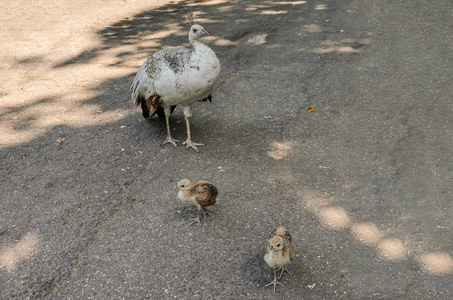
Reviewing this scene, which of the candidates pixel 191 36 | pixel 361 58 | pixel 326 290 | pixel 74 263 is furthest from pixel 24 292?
pixel 361 58

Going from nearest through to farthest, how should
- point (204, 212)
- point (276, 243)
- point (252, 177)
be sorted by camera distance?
point (276, 243) < point (204, 212) < point (252, 177)

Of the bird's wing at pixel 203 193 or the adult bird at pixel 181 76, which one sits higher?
the adult bird at pixel 181 76

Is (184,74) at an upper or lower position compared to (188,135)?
upper

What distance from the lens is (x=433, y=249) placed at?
3975 millimetres

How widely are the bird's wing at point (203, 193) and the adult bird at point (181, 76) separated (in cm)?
126

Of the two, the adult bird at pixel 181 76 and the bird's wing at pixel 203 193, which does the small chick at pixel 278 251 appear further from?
the adult bird at pixel 181 76

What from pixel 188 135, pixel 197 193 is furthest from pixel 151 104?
pixel 197 193

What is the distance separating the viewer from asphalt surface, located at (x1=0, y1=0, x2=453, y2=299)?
3850 mm

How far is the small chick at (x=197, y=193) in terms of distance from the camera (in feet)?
14.0

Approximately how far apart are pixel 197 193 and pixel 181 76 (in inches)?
56.9

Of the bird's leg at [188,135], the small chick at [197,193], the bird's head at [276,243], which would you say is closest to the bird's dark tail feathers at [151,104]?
the bird's leg at [188,135]

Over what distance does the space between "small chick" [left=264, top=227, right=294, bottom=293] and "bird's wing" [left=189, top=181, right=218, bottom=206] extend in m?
0.79

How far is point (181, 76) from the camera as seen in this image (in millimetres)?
5078

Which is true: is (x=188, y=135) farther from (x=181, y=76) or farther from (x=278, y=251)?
(x=278, y=251)
